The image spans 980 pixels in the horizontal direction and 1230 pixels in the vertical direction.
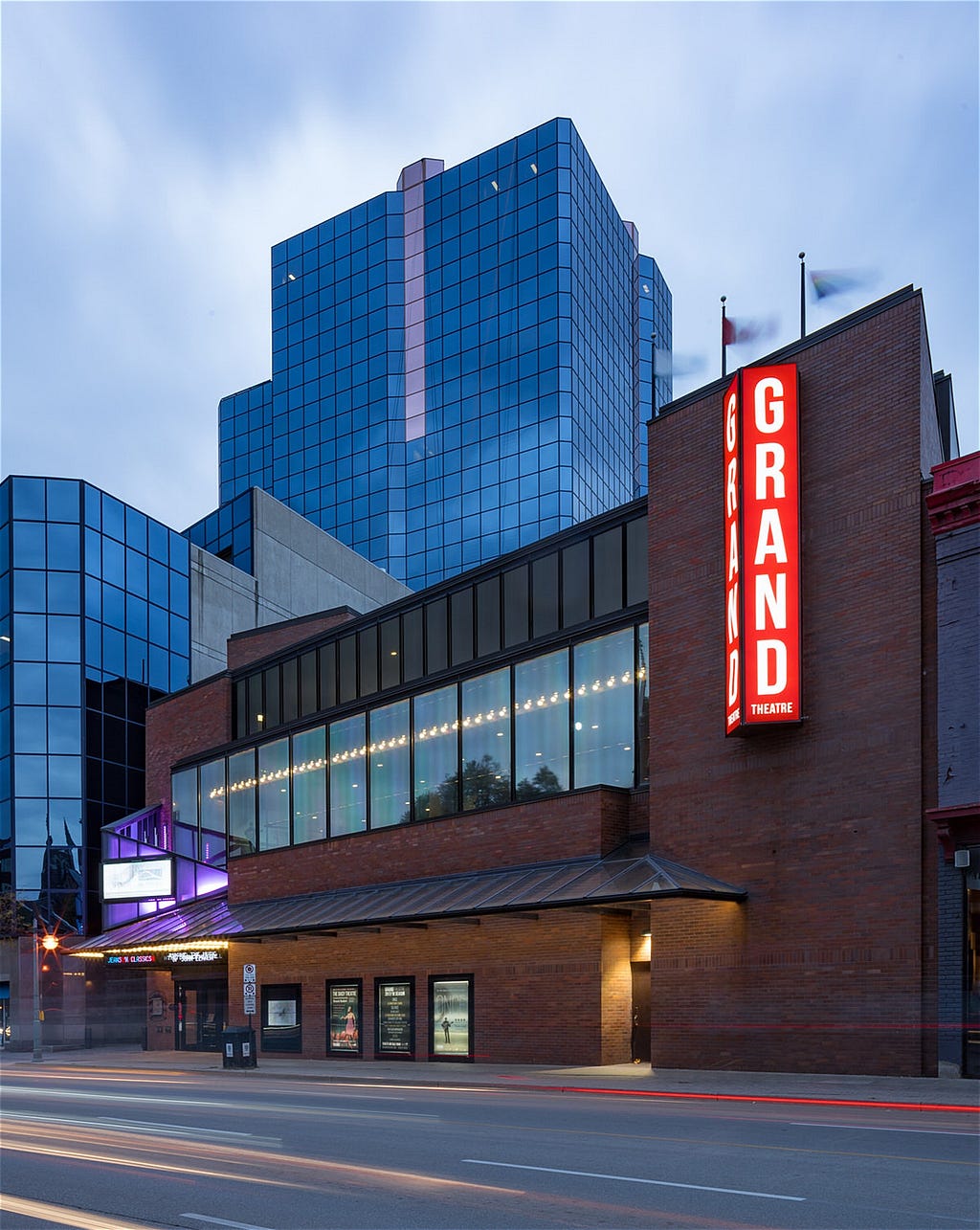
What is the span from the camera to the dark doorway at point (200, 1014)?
4609 centimetres

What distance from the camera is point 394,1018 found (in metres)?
34.9

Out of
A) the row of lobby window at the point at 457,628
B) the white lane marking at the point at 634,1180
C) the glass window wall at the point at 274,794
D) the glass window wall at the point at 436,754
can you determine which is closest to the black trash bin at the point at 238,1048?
the glass window wall at the point at 436,754

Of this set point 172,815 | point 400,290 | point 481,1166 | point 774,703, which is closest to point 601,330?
point 400,290

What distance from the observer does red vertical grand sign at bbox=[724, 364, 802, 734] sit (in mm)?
25031

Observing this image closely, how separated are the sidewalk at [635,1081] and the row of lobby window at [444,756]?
22.3 ft

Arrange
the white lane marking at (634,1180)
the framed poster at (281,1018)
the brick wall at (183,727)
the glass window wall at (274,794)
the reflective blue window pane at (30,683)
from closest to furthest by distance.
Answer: the white lane marking at (634,1180), the framed poster at (281,1018), the glass window wall at (274,794), the brick wall at (183,727), the reflective blue window pane at (30,683)

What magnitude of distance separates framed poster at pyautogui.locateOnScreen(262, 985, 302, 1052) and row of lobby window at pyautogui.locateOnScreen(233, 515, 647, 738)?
30.7 feet

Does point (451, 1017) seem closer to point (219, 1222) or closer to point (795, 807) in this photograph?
point (795, 807)

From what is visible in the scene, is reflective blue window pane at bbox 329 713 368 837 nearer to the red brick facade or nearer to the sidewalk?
the sidewalk

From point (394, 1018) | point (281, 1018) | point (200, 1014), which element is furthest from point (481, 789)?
point (200, 1014)

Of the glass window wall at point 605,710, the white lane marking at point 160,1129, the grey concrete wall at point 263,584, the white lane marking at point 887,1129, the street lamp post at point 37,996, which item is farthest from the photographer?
the grey concrete wall at point 263,584

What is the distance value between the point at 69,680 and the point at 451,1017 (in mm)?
32331

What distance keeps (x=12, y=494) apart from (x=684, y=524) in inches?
1618

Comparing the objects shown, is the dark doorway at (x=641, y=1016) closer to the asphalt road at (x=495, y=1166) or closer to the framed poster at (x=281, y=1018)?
the asphalt road at (x=495, y=1166)
